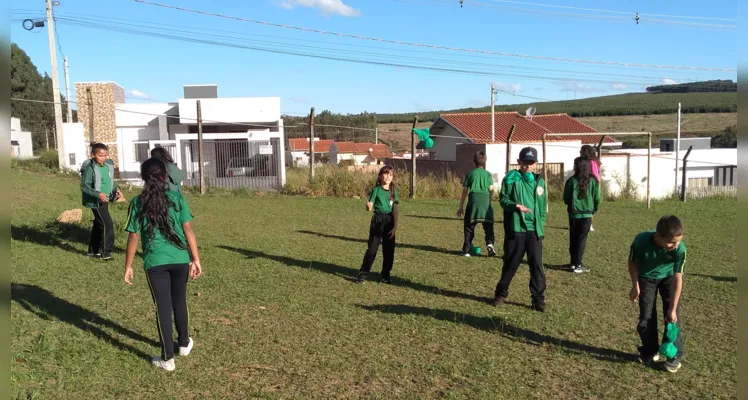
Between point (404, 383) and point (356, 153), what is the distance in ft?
192

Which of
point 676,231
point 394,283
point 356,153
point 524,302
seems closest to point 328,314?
point 394,283

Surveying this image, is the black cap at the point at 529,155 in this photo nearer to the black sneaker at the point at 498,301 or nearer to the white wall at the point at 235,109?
the black sneaker at the point at 498,301

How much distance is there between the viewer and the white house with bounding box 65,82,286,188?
76.4 feet

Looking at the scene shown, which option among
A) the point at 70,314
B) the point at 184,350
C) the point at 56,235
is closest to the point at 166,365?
the point at 184,350

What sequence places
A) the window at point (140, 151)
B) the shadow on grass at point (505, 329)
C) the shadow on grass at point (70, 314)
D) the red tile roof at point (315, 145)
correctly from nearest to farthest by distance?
the shadow on grass at point (505, 329) < the shadow on grass at point (70, 314) < the window at point (140, 151) < the red tile roof at point (315, 145)

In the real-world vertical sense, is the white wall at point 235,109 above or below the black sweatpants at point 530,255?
above

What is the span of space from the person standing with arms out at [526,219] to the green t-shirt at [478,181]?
2.87 meters

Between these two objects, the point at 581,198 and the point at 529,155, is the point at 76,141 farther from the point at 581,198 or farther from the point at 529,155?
the point at 529,155

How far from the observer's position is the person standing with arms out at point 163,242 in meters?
4.33

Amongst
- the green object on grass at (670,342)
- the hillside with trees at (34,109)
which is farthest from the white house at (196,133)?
the hillside with trees at (34,109)

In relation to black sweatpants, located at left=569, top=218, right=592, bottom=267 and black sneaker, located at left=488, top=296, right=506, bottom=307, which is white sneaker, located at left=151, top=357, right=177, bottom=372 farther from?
black sweatpants, located at left=569, top=218, right=592, bottom=267

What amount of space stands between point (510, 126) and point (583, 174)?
3179 cm

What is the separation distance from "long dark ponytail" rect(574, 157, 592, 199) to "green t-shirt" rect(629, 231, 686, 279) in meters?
3.31

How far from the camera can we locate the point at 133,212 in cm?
439
